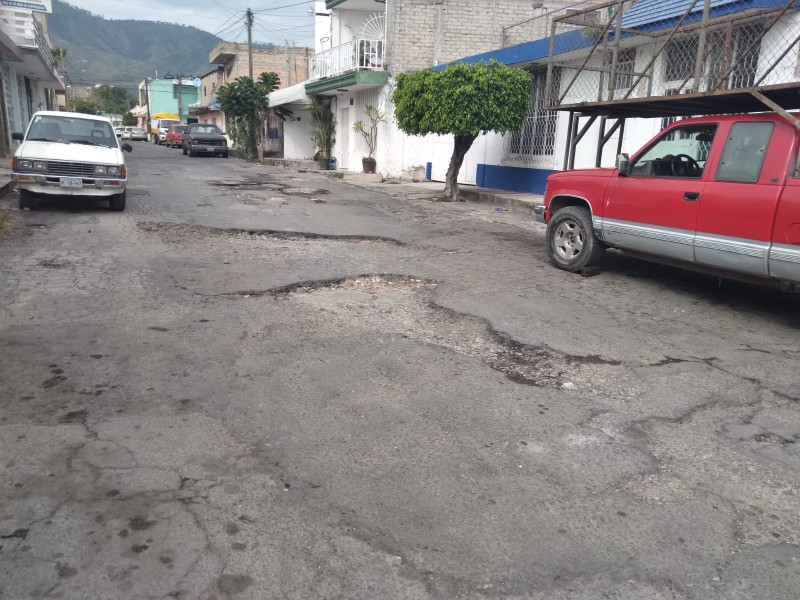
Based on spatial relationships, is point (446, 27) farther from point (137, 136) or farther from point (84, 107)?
point (84, 107)

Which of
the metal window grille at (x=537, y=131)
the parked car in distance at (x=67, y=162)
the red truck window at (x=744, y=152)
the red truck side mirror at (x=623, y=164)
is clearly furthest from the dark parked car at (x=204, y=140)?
the red truck window at (x=744, y=152)

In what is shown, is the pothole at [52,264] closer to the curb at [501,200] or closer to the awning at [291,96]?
the curb at [501,200]

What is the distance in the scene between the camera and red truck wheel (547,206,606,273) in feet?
26.3

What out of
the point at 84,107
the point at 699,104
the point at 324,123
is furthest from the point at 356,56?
the point at 84,107

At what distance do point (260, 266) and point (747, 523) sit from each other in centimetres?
594

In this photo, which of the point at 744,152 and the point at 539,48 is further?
the point at 539,48

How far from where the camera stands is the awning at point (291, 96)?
2903cm

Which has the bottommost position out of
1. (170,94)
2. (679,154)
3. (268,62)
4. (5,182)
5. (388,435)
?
(388,435)

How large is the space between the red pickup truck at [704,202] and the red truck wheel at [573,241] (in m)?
0.01

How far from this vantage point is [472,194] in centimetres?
1647

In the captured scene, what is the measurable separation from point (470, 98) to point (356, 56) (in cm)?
1059

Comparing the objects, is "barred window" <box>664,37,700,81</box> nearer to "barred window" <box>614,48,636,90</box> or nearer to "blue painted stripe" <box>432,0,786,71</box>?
"blue painted stripe" <box>432,0,786,71</box>

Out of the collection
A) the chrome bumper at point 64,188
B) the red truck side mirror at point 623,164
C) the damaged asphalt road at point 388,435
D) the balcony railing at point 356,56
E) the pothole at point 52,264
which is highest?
the balcony railing at point 356,56

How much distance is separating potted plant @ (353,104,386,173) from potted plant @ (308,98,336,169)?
3848 millimetres
